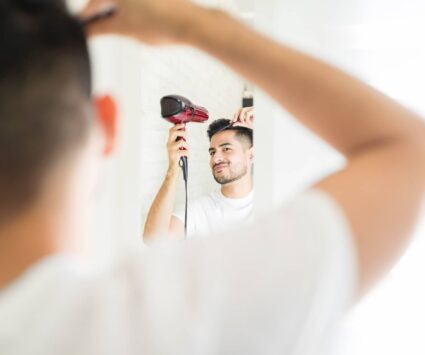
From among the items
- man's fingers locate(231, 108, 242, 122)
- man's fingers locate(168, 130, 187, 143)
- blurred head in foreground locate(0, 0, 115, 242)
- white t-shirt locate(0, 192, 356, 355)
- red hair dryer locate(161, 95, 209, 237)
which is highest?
red hair dryer locate(161, 95, 209, 237)

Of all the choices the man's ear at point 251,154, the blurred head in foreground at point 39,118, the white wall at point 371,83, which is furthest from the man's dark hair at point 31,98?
the man's ear at point 251,154

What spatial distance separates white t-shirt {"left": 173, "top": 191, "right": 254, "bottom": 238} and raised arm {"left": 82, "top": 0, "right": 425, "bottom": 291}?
134 centimetres

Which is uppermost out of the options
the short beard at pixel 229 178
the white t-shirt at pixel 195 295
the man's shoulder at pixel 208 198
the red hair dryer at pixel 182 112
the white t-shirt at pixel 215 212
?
the red hair dryer at pixel 182 112

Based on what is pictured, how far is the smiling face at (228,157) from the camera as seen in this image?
74.9 inches

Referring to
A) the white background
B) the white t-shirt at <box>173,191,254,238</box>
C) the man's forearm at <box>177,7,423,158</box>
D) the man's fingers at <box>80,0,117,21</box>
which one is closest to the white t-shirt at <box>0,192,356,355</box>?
the man's forearm at <box>177,7,423,158</box>

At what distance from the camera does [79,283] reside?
410mm

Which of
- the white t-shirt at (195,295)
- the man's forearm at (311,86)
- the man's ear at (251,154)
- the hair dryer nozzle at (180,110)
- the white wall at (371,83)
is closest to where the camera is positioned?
the white t-shirt at (195,295)

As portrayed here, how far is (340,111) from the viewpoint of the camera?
1.73ft

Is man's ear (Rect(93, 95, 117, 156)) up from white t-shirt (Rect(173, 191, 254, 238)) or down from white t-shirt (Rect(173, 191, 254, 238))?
down

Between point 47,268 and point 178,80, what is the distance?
5.64 feet

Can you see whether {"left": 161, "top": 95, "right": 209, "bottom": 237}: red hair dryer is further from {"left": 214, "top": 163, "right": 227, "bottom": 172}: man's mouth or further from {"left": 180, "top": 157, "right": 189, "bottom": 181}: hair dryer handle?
{"left": 214, "top": 163, "right": 227, "bottom": 172}: man's mouth

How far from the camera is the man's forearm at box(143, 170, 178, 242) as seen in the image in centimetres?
207

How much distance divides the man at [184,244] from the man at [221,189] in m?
1.37

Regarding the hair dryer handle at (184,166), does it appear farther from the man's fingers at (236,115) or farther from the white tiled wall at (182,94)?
the man's fingers at (236,115)
